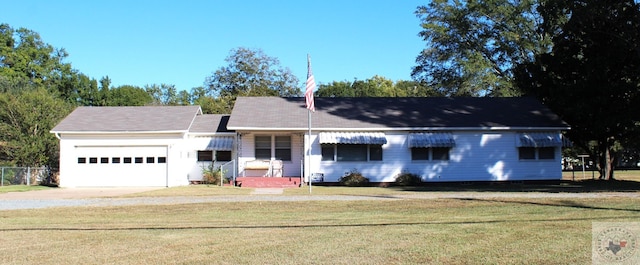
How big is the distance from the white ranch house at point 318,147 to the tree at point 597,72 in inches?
64.8

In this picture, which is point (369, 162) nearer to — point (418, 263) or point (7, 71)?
point (418, 263)

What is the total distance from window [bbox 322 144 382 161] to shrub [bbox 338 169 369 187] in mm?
777

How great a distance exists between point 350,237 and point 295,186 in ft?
49.4

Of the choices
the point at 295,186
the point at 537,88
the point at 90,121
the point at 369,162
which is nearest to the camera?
the point at 295,186

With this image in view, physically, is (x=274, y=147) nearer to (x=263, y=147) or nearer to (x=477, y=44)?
(x=263, y=147)

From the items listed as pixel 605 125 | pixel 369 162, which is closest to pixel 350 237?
pixel 369 162

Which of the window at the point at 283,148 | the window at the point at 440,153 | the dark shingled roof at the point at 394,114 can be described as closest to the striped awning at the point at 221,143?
the dark shingled roof at the point at 394,114

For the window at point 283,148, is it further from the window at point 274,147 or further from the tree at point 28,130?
the tree at point 28,130

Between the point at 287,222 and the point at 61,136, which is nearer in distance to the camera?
the point at 287,222

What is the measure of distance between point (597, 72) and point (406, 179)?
9.99 metres

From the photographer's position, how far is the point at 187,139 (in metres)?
26.2

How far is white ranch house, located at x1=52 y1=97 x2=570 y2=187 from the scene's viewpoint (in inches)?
979

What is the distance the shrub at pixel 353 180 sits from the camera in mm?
24266

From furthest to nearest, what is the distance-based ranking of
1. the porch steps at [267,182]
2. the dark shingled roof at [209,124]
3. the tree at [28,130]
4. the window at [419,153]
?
1. the tree at [28,130]
2. the dark shingled roof at [209,124]
3. the window at [419,153]
4. the porch steps at [267,182]
